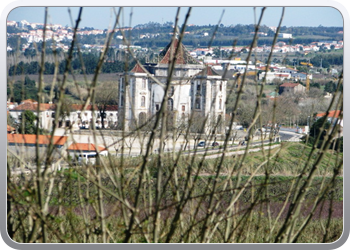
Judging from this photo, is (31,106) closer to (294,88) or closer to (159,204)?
(159,204)

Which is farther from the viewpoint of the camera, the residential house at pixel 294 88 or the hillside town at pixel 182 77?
the residential house at pixel 294 88

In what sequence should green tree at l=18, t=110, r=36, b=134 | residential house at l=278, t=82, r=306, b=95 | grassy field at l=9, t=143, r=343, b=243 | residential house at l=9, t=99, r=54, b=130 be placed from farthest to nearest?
1. residential house at l=278, t=82, r=306, b=95
2. green tree at l=18, t=110, r=36, b=134
3. residential house at l=9, t=99, r=54, b=130
4. grassy field at l=9, t=143, r=343, b=243

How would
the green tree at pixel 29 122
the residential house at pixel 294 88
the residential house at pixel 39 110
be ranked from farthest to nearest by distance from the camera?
the residential house at pixel 294 88 < the green tree at pixel 29 122 < the residential house at pixel 39 110

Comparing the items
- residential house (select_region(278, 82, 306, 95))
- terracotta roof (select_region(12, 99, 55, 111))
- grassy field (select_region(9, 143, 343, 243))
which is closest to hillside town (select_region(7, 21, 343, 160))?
terracotta roof (select_region(12, 99, 55, 111))

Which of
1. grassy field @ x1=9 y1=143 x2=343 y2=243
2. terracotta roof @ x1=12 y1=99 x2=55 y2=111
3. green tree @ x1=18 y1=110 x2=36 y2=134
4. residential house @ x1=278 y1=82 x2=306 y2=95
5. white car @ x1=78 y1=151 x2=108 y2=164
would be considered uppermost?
residential house @ x1=278 y1=82 x2=306 y2=95

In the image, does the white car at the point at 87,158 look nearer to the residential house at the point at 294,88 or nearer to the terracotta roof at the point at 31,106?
the terracotta roof at the point at 31,106

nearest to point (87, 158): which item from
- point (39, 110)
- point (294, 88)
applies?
point (39, 110)

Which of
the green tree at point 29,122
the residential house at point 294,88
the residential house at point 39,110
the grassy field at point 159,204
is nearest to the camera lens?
the grassy field at point 159,204

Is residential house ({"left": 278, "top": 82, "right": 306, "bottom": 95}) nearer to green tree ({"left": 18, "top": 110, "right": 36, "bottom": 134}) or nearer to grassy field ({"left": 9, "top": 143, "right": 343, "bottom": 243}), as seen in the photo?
grassy field ({"left": 9, "top": 143, "right": 343, "bottom": 243})

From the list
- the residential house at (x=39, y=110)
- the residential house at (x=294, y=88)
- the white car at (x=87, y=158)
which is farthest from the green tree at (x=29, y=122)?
the residential house at (x=294, y=88)

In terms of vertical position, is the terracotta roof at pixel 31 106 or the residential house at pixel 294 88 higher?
the residential house at pixel 294 88

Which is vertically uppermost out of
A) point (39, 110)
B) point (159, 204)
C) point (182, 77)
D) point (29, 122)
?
point (182, 77)
